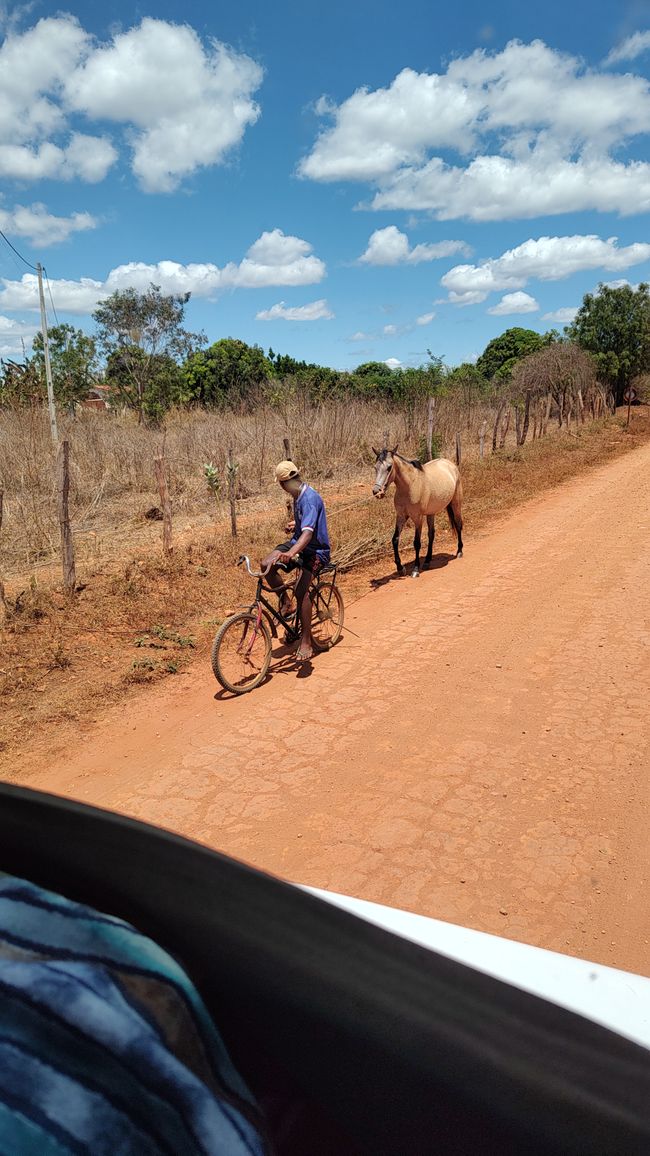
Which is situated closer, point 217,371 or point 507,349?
point 217,371

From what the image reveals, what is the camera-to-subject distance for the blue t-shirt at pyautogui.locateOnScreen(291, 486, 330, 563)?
5297 millimetres

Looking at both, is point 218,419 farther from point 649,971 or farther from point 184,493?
point 649,971

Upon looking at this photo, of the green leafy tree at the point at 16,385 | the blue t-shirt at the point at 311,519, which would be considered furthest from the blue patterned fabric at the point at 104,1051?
the green leafy tree at the point at 16,385

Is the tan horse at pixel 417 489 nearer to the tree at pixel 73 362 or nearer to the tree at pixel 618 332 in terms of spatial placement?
the tree at pixel 73 362

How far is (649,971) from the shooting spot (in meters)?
2.56

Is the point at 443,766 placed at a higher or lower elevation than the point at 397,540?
lower

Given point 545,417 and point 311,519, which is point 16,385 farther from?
point 545,417

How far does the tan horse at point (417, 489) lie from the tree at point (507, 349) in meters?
41.4

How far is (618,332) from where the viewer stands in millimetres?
31812

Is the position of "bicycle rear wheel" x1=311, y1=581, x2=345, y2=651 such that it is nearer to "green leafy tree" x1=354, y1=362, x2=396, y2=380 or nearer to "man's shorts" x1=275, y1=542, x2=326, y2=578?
"man's shorts" x1=275, y1=542, x2=326, y2=578

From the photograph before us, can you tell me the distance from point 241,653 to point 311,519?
1.20m

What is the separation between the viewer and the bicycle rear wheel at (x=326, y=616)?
5949mm

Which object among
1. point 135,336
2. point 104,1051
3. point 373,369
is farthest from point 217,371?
point 104,1051

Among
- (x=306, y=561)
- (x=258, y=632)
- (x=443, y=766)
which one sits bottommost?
(x=443, y=766)
